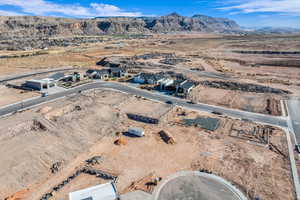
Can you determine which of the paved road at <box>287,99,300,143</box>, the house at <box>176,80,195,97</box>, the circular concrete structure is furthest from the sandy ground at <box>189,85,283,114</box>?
the circular concrete structure

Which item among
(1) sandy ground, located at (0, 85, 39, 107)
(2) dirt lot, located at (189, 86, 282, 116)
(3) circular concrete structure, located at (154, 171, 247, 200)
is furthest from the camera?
(1) sandy ground, located at (0, 85, 39, 107)

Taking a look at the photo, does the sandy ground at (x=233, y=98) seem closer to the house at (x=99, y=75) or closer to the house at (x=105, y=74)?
the house at (x=105, y=74)

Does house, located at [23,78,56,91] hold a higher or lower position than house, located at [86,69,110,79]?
lower

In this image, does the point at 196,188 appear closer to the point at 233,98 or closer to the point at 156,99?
the point at 156,99

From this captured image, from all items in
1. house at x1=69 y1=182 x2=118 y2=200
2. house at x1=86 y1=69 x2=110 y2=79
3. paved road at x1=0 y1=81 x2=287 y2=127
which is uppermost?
house at x1=86 y1=69 x2=110 y2=79

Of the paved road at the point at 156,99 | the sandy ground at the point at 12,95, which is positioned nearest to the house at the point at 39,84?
the sandy ground at the point at 12,95

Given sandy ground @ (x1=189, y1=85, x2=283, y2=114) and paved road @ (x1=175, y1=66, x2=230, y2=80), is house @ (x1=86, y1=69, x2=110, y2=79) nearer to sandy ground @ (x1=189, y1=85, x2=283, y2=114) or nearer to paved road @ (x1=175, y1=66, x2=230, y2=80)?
sandy ground @ (x1=189, y1=85, x2=283, y2=114)

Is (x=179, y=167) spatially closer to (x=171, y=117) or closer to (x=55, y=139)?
(x=171, y=117)
